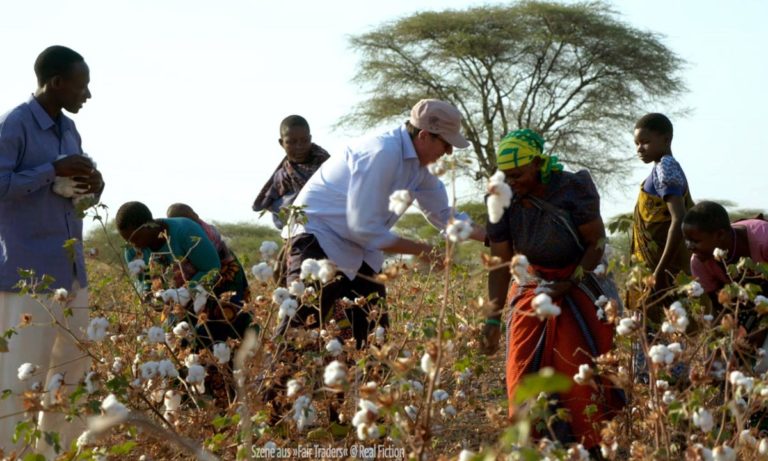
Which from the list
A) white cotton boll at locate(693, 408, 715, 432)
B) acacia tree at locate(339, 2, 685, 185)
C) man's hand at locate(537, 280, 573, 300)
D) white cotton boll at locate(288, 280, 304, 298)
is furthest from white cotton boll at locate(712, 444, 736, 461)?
acacia tree at locate(339, 2, 685, 185)

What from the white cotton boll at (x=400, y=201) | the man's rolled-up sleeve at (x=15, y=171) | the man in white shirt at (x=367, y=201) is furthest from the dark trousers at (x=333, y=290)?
the white cotton boll at (x=400, y=201)

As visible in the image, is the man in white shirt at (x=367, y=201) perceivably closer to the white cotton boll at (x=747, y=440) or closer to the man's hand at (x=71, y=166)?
the man's hand at (x=71, y=166)

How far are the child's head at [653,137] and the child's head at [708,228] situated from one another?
3.74 ft

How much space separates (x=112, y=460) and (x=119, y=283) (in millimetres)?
4393

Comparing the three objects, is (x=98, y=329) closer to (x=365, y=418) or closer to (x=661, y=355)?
(x=365, y=418)

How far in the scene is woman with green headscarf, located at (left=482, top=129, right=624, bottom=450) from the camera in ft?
12.1

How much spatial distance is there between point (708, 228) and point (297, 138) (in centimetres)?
250

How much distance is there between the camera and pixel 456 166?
2283mm

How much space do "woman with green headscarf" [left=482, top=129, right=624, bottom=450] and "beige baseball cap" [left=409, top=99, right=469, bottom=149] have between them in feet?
1.06

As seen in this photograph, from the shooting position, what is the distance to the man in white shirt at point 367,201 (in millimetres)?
3939

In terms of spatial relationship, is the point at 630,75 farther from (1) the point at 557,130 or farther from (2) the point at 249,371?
(2) the point at 249,371

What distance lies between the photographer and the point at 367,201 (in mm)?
3932

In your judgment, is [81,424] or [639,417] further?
[81,424]

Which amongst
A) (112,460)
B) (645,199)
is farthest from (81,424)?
(645,199)
